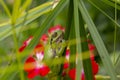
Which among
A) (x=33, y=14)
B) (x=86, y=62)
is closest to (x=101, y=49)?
(x=86, y=62)

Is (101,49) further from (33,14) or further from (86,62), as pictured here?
(33,14)

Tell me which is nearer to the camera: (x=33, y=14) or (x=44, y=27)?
(x=44, y=27)

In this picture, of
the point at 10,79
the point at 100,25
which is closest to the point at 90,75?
the point at 10,79

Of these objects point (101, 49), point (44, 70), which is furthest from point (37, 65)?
point (101, 49)

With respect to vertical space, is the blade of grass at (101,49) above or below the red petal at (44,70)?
above

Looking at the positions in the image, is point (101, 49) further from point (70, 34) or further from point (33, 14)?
point (33, 14)

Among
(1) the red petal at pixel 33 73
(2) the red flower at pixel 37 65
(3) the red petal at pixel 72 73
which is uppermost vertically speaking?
(2) the red flower at pixel 37 65

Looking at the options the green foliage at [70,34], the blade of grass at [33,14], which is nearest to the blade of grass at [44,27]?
the green foliage at [70,34]

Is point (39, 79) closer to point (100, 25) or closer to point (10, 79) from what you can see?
point (10, 79)

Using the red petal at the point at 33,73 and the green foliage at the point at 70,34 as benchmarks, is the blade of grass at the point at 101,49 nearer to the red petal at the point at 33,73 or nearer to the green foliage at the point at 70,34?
the green foliage at the point at 70,34
